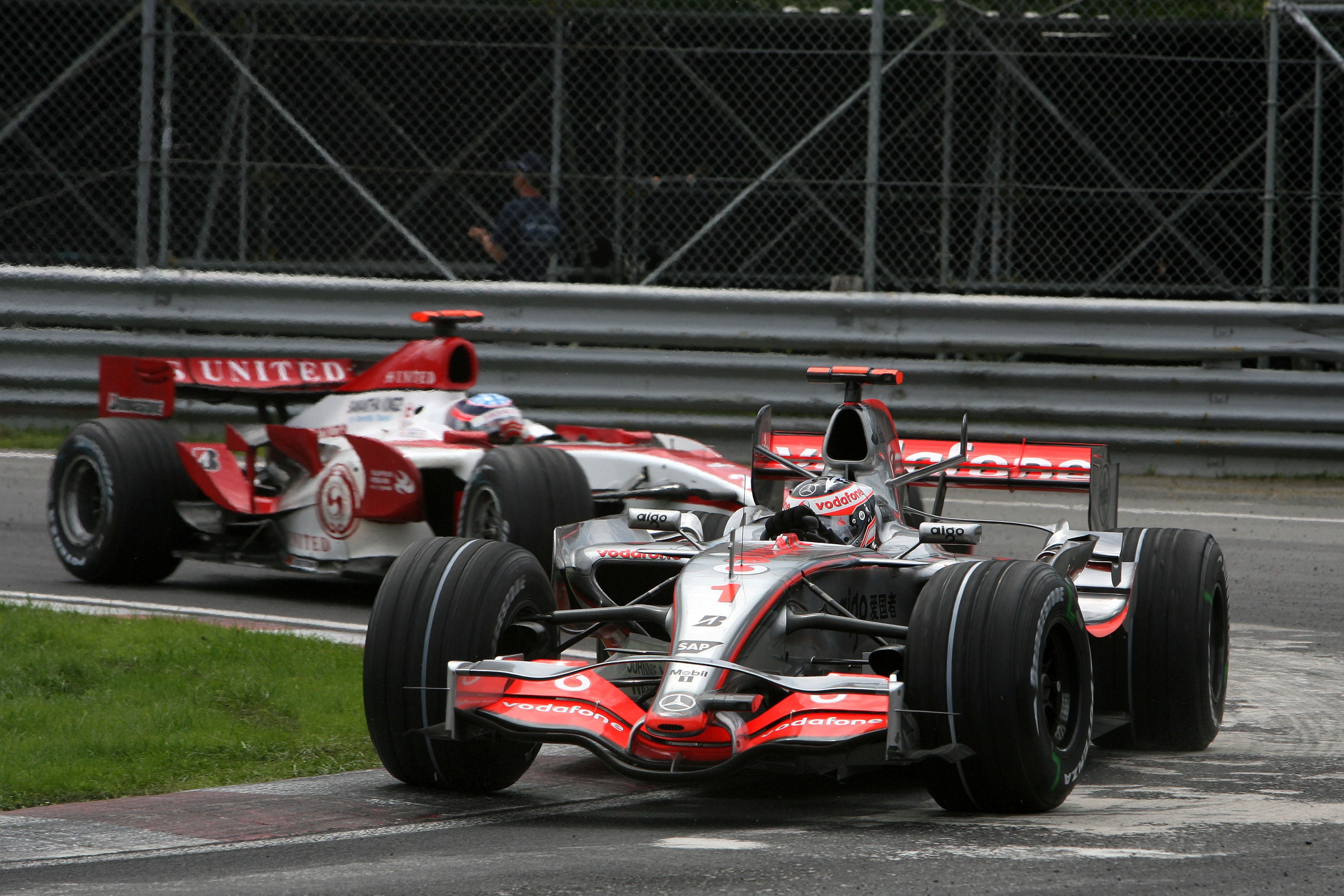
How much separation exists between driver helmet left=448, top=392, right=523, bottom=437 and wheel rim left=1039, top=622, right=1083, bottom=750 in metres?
4.48

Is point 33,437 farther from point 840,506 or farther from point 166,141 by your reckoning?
point 840,506

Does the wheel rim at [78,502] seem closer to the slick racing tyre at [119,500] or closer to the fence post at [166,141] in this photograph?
the slick racing tyre at [119,500]

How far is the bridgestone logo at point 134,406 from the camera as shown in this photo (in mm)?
9867

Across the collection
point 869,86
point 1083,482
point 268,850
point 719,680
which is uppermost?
point 869,86

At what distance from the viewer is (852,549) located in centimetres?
611

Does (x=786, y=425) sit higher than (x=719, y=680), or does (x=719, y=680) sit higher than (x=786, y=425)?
(x=786, y=425)

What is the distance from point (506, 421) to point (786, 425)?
213 centimetres

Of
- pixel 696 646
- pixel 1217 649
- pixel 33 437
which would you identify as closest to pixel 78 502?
pixel 33 437

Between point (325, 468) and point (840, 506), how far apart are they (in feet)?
12.0

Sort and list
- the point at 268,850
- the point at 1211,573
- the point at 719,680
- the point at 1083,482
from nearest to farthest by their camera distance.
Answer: the point at 268,850, the point at 719,680, the point at 1211,573, the point at 1083,482

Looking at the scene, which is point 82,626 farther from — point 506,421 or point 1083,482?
point 1083,482

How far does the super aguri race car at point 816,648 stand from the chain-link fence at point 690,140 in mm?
7051

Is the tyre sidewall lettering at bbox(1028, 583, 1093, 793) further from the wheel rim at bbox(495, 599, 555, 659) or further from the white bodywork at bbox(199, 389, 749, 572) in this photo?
the white bodywork at bbox(199, 389, 749, 572)

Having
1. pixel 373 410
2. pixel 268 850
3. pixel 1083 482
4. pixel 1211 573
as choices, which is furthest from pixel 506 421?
pixel 268 850
